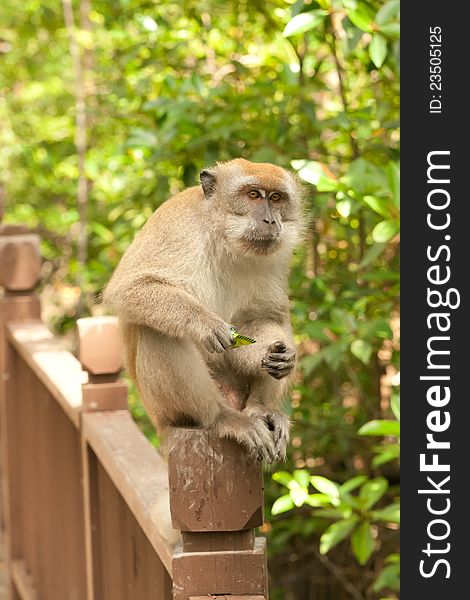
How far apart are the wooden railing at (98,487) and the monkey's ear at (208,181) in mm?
464

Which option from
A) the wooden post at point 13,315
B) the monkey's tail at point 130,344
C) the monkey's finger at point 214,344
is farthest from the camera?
the wooden post at point 13,315

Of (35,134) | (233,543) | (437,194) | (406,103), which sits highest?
(35,134)

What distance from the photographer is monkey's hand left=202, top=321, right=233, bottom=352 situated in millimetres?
2627

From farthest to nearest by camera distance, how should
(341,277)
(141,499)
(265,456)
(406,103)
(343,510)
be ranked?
1. (341,277)
2. (343,510)
3. (406,103)
4. (141,499)
5. (265,456)

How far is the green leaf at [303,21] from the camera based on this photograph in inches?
131

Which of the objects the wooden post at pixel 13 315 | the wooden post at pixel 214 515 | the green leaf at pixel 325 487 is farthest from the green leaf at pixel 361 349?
the wooden post at pixel 214 515

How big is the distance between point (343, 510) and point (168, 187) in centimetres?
193

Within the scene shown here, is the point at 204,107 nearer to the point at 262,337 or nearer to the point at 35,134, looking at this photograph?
the point at 262,337

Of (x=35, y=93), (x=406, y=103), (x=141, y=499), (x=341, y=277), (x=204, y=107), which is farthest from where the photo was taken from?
(x=35, y=93)

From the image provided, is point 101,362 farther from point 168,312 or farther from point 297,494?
point 297,494

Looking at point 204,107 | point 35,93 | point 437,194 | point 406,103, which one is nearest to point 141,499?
point 437,194

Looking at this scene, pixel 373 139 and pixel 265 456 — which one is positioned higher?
pixel 373 139

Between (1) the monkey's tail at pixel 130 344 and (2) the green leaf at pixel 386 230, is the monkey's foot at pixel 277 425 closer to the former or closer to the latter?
(1) the monkey's tail at pixel 130 344

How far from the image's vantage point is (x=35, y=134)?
8242 mm
